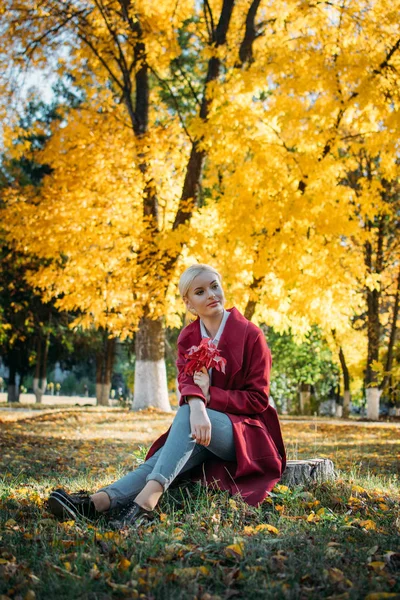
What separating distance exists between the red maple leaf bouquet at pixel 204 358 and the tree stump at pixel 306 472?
0.95 m

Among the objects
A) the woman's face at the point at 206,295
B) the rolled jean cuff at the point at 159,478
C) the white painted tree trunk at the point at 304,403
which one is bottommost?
the white painted tree trunk at the point at 304,403

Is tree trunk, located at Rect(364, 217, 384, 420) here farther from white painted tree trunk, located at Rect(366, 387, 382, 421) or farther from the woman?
the woman

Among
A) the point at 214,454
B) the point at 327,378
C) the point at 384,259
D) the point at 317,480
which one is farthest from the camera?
the point at 327,378

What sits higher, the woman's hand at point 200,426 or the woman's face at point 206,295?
the woman's face at point 206,295

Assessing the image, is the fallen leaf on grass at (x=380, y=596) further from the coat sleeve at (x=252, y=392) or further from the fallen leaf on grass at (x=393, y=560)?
the coat sleeve at (x=252, y=392)

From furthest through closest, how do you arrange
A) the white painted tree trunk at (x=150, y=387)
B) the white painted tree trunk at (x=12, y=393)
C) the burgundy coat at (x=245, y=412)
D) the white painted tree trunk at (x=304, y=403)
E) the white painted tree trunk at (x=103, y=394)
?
the white painted tree trunk at (x=304, y=403), the white painted tree trunk at (x=12, y=393), the white painted tree trunk at (x=103, y=394), the white painted tree trunk at (x=150, y=387), the burgundy coat at (x=245, y=412)

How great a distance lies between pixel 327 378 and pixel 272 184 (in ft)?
62.1

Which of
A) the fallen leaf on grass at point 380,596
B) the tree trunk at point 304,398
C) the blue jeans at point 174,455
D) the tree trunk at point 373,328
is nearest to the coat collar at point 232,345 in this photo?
the blue jeans at point 174,455

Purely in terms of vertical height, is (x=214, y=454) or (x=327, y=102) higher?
(x=327, y=102)

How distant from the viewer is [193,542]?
9.73 ft

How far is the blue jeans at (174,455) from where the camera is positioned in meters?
3.36

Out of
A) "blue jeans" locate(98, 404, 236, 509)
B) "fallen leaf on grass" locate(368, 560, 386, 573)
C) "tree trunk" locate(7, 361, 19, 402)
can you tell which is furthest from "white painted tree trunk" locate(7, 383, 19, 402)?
"fallen leaf on grass" locate(368, 560, 386, 573)

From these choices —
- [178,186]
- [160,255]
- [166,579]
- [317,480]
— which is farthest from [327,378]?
[166,579]

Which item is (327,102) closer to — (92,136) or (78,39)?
(92,136)
